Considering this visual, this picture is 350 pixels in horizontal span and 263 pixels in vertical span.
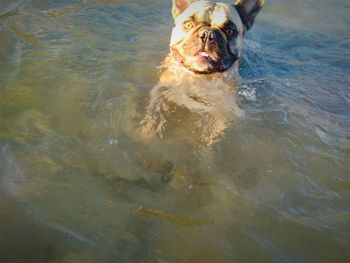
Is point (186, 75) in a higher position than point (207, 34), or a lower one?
lower

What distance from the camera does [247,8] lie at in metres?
5.10

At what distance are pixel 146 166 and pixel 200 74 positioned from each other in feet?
5.46

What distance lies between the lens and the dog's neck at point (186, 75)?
14.9ft

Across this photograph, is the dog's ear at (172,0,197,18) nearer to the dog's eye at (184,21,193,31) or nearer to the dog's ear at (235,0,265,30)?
the dog's eye at (184,21,193,31)

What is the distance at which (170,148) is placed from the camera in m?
3.44

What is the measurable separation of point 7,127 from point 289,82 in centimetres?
323

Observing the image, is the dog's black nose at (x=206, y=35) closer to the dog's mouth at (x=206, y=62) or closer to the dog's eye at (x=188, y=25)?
the dog's mouth at (x=206, y=62)

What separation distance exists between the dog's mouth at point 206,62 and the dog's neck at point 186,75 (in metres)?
0.08

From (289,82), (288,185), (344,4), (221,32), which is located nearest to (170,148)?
(288,185)

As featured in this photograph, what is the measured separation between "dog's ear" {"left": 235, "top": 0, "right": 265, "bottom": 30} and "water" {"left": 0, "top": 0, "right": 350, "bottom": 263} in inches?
25.5

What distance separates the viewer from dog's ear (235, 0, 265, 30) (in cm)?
505

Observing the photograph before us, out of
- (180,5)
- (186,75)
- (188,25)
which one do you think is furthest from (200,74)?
(180,5)

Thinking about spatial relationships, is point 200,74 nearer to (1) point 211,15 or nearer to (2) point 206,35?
(2) point 206,35

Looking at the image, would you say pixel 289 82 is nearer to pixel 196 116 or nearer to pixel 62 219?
pixel 196 116
